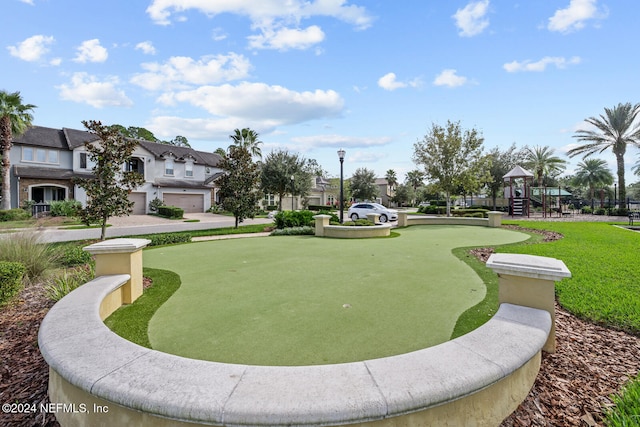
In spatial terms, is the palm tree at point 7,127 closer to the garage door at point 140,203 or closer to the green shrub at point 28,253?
the garage door at point 140,203

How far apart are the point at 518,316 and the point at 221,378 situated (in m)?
2.83

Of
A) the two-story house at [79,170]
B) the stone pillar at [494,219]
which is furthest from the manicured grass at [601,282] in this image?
the two-story house at [79,170]

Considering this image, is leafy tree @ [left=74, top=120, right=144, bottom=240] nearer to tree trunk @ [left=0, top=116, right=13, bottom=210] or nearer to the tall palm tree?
tree trunk @ [left=0, top=116, right=13, bottom=210]

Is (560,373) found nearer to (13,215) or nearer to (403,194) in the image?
(13,215)

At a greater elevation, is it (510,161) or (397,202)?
(510,161)

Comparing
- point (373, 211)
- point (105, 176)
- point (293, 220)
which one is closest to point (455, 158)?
point (373, 211)

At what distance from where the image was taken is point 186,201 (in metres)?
33.5

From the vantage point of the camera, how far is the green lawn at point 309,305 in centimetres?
340

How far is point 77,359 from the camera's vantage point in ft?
7.54

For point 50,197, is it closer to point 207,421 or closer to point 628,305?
point 207,421

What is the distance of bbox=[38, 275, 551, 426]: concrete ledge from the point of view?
1.79 meters

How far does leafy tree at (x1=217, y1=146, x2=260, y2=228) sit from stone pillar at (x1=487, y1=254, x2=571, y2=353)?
1524cm

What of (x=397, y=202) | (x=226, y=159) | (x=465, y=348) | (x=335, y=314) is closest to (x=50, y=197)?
(x=226, y=159)

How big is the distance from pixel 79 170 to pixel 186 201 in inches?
372
